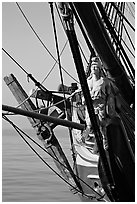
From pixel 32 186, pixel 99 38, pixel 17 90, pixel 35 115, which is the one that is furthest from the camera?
pixel 32 186

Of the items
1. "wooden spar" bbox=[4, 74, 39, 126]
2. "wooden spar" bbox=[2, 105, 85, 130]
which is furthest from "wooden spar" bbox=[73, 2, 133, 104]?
"wooden spar" bbox=[4, 74, 39, 126]

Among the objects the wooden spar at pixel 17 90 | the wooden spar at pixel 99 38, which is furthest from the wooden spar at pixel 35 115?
the wooden spar at pixel 17 90

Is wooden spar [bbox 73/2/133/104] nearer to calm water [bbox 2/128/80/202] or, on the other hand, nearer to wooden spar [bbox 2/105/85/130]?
wooden spar [bbox 2/105/85/130]

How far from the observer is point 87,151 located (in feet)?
26.6

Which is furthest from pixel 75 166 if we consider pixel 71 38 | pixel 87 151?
pixel 71 38

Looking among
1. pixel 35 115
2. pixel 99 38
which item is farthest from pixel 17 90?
pixel 99 38

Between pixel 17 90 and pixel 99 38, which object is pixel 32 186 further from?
pixel 99 38

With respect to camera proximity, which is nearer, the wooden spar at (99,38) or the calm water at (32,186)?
the wooden spar at (99,38)

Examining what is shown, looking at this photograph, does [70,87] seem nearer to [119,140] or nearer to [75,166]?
[75,166]

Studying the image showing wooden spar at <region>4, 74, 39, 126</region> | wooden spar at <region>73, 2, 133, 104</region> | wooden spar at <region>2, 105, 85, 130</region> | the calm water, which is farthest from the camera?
the calm water

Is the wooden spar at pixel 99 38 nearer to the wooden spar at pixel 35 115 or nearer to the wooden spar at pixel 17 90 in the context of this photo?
the wooden spar at pixel 35 115

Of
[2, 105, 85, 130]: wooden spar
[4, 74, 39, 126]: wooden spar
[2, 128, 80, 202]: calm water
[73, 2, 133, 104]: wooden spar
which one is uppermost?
[73, 2, 133, 104]: wooden spar

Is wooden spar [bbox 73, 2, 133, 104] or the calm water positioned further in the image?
the calm water

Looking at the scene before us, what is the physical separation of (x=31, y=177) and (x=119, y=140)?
9.92 meters
